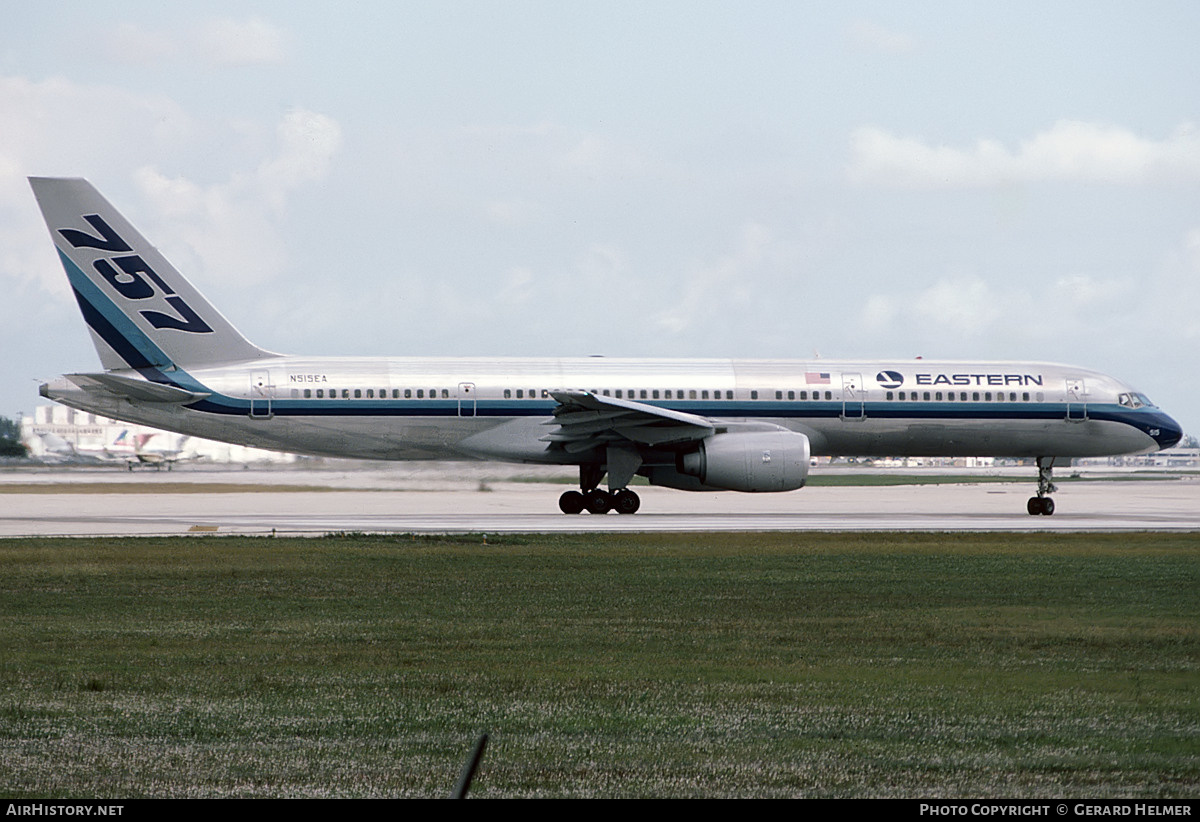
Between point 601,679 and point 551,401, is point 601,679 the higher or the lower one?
the lower one

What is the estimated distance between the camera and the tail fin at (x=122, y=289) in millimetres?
29188

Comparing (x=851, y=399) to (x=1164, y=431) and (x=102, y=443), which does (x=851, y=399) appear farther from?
(x=102, y=443)

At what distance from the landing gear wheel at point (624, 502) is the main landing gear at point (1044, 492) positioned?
10.2 meters

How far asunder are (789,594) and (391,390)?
1706 centimetres

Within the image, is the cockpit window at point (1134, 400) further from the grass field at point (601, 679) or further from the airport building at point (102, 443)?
the airport building at point (102, 443)

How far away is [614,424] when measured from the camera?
2975 centimetres

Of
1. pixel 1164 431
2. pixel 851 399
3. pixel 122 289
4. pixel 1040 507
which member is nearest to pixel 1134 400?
pixel 1164 431

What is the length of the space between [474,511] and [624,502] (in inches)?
175

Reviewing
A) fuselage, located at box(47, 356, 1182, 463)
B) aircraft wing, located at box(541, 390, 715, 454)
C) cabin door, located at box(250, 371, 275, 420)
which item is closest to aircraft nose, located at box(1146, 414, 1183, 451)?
fuselage, located at box(47, 356, 1182, 463)

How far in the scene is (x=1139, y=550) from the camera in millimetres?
21172

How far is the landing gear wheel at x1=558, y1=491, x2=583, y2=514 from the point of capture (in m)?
31.3

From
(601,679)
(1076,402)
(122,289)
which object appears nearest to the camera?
(601,679)

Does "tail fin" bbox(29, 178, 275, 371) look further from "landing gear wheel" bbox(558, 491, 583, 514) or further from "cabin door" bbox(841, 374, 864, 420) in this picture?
"cabin door" bbox(841, 374, 864, 420)
